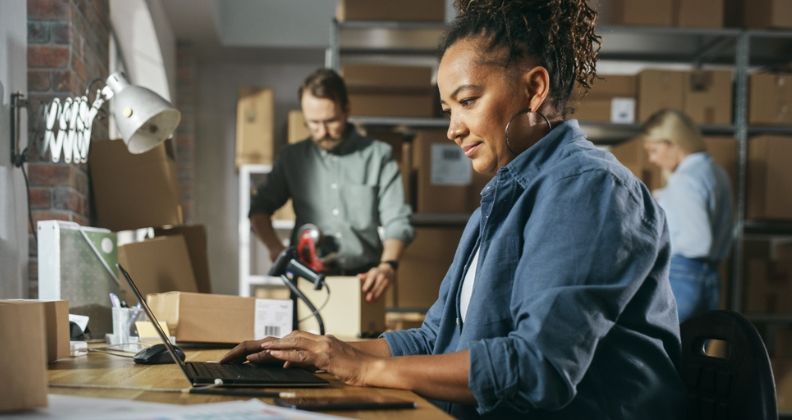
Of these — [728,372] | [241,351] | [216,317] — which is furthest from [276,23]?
[728,372]

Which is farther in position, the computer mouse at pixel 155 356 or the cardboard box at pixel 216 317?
the cardboard box at pixel 216 317

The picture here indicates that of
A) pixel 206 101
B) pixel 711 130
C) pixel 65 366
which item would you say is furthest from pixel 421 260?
pixel 65 366

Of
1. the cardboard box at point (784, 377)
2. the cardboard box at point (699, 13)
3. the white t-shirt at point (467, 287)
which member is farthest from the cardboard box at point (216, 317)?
the cardboard box at point (699, 13)

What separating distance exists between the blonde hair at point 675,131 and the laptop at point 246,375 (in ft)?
9.43

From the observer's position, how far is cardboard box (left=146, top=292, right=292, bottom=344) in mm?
1865

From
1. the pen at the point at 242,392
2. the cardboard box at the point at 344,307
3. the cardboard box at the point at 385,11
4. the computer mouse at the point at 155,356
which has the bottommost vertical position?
the cardboard box at the point at 344,307

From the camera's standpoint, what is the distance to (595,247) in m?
1.07

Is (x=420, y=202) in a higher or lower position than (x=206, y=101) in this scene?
lower

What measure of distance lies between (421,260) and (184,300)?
2.31 m

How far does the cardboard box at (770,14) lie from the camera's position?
4.18 meters

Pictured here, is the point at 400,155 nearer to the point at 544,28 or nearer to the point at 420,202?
the point at 420,202

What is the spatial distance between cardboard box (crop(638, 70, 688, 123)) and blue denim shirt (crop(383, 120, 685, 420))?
3182 millimetres

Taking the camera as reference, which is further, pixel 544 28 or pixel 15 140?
pixel 15 140

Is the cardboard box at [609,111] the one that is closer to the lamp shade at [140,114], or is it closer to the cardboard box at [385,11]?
the cardboard box at [385,11]
